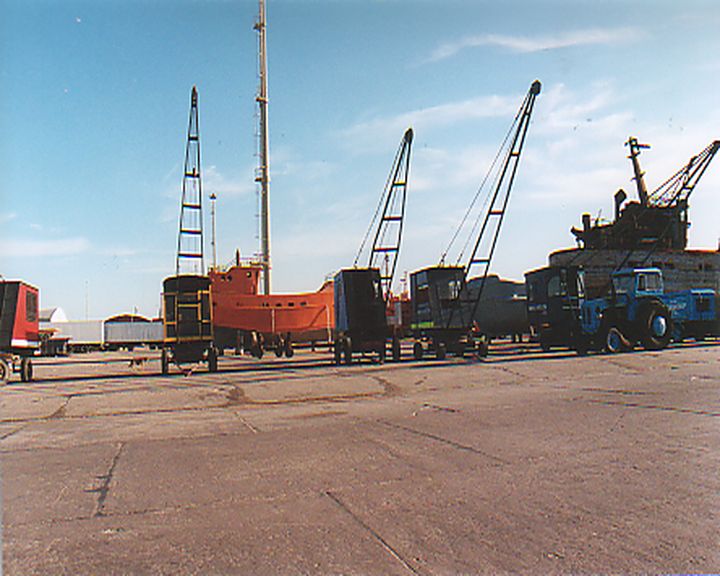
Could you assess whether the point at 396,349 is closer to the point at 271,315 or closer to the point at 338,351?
the point at 338,351

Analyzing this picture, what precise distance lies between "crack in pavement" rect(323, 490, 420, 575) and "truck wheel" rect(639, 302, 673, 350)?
19572 millimetres

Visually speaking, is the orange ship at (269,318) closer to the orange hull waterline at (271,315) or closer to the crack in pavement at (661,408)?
the orange hull waterline at (271,315)

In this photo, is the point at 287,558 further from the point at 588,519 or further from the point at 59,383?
the point at 59,383

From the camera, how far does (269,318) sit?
105 ft

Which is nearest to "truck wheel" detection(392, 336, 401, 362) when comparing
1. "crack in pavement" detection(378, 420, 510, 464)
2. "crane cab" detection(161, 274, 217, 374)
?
"crane cab" detection(161, 274, 217, 374)

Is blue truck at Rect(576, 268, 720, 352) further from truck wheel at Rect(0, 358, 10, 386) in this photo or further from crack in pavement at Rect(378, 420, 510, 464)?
truck wheel at Rect(0, 358, 10, 386)

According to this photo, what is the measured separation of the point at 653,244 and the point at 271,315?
30783 mm

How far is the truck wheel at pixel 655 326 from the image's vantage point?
71.0 ft

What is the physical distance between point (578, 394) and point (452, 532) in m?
7.97

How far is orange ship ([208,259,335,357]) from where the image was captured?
32.0 metres

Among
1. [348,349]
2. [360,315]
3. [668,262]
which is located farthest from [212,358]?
[668,262]

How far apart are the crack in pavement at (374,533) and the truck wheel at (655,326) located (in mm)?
19572

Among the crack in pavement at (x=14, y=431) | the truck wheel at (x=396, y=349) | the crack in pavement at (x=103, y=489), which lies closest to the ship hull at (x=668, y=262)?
the truck wheel at (x=396, y=349)

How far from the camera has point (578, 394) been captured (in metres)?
11.3
